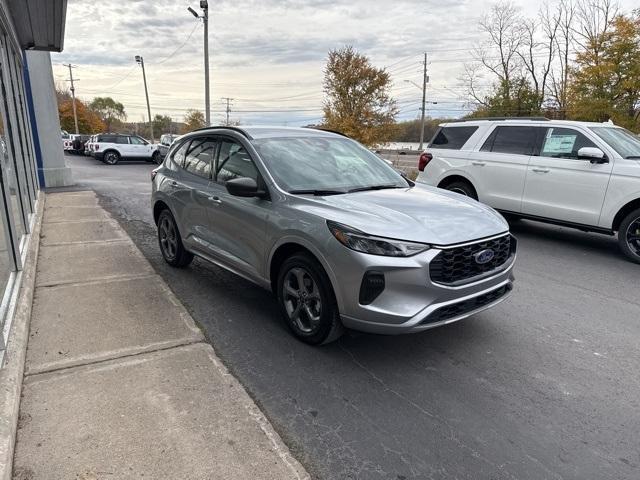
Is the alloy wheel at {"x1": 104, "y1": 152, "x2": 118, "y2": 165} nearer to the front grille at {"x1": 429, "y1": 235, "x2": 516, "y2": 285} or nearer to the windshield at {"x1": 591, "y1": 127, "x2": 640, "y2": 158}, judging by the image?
the windshield at {"x1": 591, "y1": 127, "x2": 640, "y2": 158}

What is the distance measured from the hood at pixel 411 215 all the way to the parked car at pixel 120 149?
2676cm

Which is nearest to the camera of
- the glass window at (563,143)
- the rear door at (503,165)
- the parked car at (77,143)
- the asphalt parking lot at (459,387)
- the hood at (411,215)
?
the asphalt parking lot at (459,387)

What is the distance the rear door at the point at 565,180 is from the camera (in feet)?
21.9

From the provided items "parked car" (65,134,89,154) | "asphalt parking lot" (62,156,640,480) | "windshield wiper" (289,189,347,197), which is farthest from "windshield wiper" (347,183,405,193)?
"parked car" (65,134,89,154)

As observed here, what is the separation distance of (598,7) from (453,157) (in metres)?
17.3

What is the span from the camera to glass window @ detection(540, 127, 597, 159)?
22.9ft

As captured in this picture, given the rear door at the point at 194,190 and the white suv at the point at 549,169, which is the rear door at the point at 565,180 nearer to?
the white suv at the point at 549,169

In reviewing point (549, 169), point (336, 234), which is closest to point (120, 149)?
point (549, 169)

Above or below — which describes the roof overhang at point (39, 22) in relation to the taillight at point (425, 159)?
above

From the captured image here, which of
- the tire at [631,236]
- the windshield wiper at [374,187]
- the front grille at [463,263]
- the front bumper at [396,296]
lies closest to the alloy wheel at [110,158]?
the windshield wiper at [374,187]

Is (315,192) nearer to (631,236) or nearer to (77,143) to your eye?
(631,236)

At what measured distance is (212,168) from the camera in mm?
4871

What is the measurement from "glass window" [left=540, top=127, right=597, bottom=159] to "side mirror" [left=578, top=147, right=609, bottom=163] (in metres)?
0.25

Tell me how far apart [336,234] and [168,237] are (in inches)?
126
